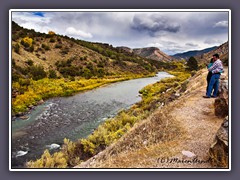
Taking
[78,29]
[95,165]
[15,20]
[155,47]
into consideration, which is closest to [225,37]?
[155,47]

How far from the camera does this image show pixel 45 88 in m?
8.25

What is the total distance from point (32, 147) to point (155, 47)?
432 cm

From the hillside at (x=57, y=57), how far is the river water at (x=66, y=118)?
917 mm

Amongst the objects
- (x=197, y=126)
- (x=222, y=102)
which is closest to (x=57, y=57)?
(x=197, y=126)

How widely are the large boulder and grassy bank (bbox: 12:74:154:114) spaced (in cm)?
432

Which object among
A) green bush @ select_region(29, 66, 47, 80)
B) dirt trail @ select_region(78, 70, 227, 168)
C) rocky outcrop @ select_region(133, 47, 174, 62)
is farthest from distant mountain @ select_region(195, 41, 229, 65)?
green bush @ select_region(29, 66, 47, 80)

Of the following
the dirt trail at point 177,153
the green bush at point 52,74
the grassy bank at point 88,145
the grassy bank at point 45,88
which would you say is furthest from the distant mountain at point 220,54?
the green bush at point 52,74

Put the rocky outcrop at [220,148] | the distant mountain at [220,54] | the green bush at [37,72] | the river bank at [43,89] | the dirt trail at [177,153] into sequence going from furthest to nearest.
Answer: the green bush at [37,72] → the river bank at [43,89] → the distant mountain at [220,54] → the dirt trail at [177,153] → the rocky outcrop at [220,148]

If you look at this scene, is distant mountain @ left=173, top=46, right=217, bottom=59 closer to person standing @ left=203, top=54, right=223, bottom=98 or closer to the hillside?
person standing @ left=203, top=54, right=223, bottom=98

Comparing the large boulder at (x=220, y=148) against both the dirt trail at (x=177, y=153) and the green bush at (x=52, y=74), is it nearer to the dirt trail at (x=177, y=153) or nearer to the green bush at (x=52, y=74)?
the dirt trail at (x=177, y=153)

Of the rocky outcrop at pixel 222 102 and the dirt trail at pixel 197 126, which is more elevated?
the rocky outcrop at pixel 222 102

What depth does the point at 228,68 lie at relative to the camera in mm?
5457

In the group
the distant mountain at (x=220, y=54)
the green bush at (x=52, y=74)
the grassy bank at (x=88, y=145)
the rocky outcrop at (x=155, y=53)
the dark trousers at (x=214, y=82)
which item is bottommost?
the grassy bank at (x=88, y=145)

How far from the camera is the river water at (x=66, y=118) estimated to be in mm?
6195
